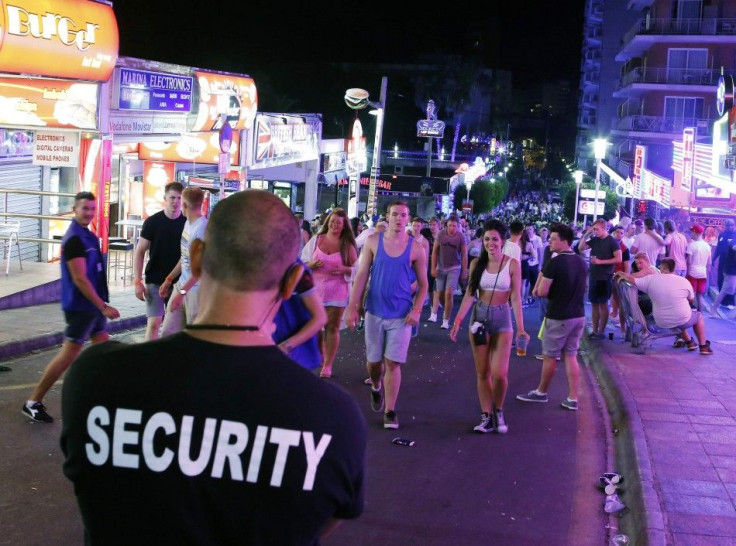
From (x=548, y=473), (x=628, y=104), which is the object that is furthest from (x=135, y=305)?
(x=628, y=104)

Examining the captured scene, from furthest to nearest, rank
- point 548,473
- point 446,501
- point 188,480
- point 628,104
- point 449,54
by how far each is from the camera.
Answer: point 449,54 < point 628,104 < point 548,473 < point 446,501 < point 188,480

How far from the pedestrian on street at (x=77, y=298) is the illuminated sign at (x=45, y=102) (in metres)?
6.66

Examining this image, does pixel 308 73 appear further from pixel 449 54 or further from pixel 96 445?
pixel 96 445

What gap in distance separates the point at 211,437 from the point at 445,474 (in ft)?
17.4

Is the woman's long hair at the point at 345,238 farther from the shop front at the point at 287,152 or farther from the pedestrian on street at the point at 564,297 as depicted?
the shop front at the point at 287,152

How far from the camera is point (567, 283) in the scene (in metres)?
9.42

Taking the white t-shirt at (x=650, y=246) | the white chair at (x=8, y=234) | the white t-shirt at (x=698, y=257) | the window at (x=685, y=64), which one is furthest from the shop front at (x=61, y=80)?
the window at (x=685, y=64)

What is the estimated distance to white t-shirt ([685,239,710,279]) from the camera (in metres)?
17.0

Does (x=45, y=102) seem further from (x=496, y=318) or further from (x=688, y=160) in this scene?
(x=688, y=160)

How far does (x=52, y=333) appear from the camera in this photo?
11.5 meters

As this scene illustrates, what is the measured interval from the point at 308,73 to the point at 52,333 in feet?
195

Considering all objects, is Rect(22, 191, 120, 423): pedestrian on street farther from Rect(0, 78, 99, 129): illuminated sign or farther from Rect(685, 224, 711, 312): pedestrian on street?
Rect(685, 224, 711, 312): pedestrian on street

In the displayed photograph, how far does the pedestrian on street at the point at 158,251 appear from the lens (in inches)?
356

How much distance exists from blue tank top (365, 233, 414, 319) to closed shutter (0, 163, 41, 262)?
437 inches
